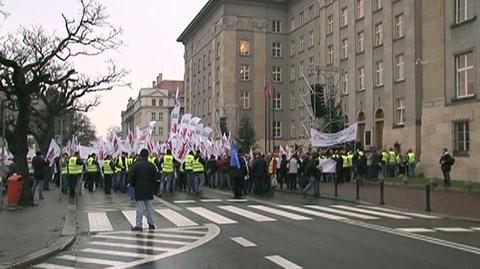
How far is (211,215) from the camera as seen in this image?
1698cm

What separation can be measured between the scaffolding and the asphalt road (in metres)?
27.2

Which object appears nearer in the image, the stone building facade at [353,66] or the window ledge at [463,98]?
the window ledge at [463,98]

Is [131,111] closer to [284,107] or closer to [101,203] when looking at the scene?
[284,107]

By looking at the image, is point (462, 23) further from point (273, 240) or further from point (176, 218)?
point (273, 240)

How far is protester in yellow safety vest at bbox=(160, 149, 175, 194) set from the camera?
992 inches

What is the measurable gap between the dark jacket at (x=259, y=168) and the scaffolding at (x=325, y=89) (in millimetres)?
19174

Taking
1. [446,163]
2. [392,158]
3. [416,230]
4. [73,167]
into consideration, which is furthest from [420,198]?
[392,158]

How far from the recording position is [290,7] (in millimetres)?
76938

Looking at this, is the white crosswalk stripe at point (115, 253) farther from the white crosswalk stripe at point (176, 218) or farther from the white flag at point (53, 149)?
the white flag at point (53, 149)

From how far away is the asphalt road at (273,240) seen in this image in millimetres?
9734

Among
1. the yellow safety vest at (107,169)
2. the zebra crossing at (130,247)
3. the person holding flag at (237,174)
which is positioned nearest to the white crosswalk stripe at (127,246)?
the zebra crossing at (130,247)

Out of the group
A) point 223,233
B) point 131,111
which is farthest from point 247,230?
point 131,111

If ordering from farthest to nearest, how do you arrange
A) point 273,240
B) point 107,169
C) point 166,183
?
point 107,169
point 166,183
point 273,240

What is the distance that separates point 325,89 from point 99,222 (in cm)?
4083
